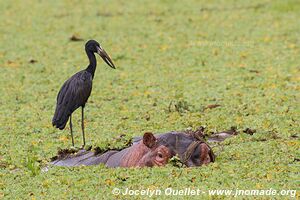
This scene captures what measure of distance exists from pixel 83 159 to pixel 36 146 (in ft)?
4.31

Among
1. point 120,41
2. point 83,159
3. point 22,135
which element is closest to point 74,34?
point 120,41

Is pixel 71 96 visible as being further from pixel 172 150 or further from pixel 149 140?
pixel 172 150

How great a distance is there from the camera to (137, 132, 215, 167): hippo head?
776cm

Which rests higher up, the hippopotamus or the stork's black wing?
the stork's black wing

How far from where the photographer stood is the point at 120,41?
53.2ft

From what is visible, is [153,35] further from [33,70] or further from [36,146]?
[36,146]

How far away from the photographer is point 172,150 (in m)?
7.77

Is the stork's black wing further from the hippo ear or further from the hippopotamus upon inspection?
the hippo ear

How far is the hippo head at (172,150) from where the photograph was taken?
7758 mm

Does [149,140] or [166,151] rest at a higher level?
[149,140]

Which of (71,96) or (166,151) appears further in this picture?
(71,96)

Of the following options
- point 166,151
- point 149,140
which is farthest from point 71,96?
point 166,151

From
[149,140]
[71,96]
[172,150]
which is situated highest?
[71,96]

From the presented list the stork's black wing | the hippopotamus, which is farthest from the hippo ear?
the stork's black wing
